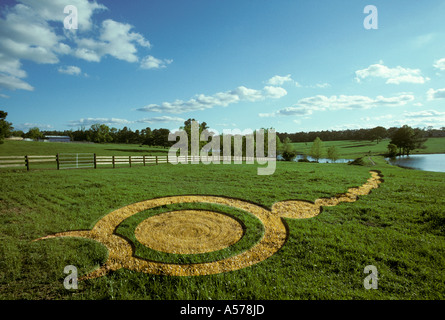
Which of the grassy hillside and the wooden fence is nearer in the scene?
the grassy hillside

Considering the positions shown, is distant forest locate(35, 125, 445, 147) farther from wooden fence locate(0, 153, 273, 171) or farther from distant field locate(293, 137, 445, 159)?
wooden fence locate(0, 153, 273, 171)

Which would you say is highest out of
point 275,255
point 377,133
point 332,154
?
point 377,133

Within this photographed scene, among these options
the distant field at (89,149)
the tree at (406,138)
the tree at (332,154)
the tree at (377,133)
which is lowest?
the tree at (332,154)

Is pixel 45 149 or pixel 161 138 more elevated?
pixel 161 138

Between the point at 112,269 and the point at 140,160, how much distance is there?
23.0 m

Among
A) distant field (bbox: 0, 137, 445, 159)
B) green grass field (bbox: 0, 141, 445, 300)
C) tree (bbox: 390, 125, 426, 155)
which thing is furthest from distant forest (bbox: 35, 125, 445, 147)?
green grass field (bbox: 0, 141, 445, 300)

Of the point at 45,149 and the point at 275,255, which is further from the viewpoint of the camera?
the point at 45,149

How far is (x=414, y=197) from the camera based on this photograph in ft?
34.2

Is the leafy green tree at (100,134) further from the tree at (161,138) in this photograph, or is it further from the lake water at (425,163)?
the lake water at (425,163)

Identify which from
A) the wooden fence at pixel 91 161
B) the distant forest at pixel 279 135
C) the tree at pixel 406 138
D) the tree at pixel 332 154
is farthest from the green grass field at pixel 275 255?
the distant forest at pixel 279 135

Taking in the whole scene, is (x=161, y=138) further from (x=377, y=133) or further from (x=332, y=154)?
(x=377, y=133)

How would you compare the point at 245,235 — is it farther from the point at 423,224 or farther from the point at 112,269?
the point at 423,224

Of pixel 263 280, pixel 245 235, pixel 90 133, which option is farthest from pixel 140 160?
pixel 90 133

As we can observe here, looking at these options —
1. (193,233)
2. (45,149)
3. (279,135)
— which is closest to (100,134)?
(45,149)
